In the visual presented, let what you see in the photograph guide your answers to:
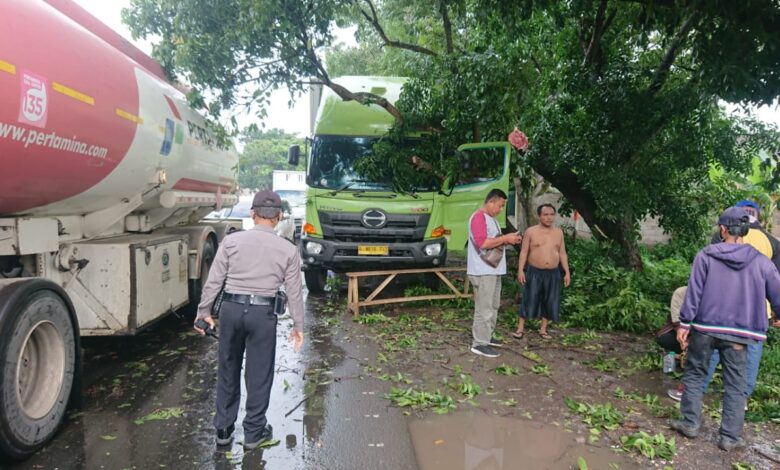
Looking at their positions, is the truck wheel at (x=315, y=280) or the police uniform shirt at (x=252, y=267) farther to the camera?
the truck wheel at (x=315, y=280)

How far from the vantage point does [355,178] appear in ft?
25.4

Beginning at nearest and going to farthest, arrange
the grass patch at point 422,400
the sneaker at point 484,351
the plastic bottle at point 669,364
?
1. the grass patch at point 422,400
2. the plastic bottle at point 669,364
3. the sneaker at point 484,351

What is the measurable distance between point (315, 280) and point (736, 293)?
634 centimetres

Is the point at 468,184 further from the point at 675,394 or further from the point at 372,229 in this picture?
the point at 675,394

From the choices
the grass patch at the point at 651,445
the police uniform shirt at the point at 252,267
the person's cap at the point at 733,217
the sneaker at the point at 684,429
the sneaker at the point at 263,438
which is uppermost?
the person's cap at the point at 733,217

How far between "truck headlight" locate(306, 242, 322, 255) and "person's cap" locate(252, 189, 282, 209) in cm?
386

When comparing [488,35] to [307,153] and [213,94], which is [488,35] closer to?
[307,153]

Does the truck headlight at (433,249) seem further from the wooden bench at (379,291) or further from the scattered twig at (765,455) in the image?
the scattered twig at (765,455)

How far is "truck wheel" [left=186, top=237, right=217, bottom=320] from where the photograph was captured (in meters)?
6.76

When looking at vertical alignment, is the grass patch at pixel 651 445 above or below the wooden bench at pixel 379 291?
below

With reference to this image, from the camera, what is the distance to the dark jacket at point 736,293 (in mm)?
3529

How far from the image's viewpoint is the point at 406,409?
420cm

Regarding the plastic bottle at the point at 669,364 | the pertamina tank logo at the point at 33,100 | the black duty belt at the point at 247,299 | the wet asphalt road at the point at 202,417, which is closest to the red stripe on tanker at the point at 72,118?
the pertamina tank logo at the point at 33,100

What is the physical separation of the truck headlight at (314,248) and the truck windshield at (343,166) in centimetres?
86
